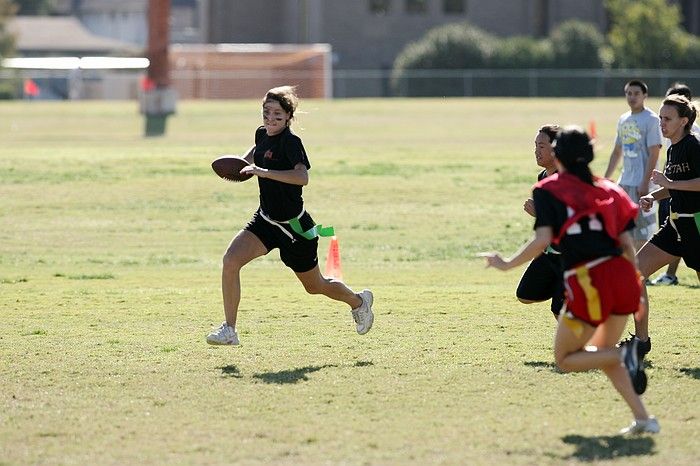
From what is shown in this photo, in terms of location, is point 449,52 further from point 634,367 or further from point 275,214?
point 634,367

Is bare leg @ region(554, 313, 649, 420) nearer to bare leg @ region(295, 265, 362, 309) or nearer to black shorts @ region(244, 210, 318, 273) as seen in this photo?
black shorts @ region(244, 210, 318, 273)

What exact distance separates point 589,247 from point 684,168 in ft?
9.18

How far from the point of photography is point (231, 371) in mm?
9062

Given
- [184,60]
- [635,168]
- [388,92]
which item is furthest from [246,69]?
[635,168]

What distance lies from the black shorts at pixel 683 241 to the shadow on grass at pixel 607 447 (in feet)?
9.73

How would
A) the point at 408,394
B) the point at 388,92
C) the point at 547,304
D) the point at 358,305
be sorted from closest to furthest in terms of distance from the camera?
the point at 408,394
the point at 358,305
the point at 547,304
the point at 388,92

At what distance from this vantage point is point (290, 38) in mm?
74438

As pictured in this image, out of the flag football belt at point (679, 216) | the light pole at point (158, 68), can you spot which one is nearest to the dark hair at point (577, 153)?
the flag football belt at point (679, 216)

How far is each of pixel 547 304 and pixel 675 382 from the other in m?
4.07

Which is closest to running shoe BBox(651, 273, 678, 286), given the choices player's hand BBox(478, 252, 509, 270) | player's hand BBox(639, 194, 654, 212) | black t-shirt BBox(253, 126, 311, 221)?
player's hand BBox(639, 194, 654, 212)

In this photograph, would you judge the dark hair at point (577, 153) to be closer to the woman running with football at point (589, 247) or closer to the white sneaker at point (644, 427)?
the woman running with football at point (589, 247)

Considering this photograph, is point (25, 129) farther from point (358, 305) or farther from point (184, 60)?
point (358, 305)

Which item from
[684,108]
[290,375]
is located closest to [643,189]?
[684,108]

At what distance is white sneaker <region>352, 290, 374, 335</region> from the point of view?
33.6ft
